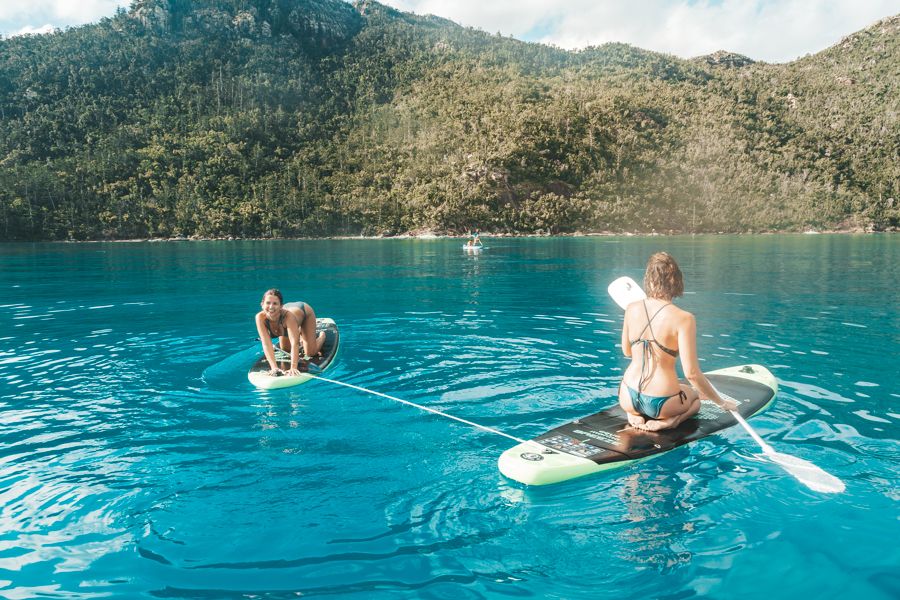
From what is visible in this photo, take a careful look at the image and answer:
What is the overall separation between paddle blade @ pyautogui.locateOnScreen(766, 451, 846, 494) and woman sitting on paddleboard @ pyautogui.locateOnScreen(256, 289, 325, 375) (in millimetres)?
7786

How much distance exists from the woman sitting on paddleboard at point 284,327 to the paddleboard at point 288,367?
16 centimetres

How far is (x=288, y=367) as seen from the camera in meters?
11.0

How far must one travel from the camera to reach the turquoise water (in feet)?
15.8

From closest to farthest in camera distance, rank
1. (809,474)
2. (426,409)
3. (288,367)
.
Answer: (809,474)
(426,409)
(288,367)

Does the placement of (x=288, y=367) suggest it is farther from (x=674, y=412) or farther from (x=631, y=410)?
(x=674, y=412)

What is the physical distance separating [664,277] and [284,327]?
748cm

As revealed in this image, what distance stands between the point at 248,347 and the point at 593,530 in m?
11.0

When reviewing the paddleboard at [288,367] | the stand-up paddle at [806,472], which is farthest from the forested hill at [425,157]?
the stand-up paddle at [806,472]

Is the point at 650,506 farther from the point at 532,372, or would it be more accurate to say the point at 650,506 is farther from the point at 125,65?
the point at 125,65

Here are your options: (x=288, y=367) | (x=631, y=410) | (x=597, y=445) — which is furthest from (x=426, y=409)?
(x=288, y=367)

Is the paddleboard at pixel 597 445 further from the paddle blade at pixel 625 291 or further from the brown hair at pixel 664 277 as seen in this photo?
the brown hair at pixel 664 277

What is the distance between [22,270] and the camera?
41844 millimetres

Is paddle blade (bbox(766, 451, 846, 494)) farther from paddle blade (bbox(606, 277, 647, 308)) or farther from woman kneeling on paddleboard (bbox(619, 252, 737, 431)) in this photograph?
paddle blade (bbox(606, 277, 647, 308))

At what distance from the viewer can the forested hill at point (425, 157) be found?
129m
